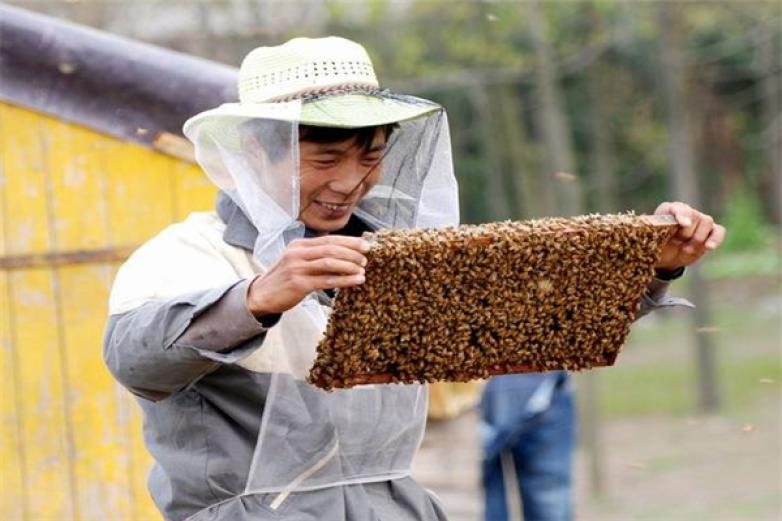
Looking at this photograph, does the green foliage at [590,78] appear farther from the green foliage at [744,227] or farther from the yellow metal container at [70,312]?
the yellow metal container at [70,312]

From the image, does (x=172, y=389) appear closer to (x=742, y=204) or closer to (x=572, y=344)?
(x=572, y=344)

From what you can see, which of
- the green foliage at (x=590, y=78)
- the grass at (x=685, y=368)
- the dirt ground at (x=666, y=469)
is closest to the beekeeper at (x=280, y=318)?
the green foliage at (x=590, y=78)

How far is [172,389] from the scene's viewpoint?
3.26 meters

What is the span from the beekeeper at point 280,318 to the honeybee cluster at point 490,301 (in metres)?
0.21

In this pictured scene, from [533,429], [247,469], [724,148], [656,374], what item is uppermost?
[247,469]

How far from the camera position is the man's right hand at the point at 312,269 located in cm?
292

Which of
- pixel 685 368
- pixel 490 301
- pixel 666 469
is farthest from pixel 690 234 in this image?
pixel 685 368

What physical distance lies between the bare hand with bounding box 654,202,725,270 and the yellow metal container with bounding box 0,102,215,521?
2365 millimetres

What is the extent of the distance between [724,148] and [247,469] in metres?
36.4

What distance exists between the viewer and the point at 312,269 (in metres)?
2.92

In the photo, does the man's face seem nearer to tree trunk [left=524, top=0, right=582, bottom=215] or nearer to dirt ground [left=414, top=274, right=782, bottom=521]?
dirt ground [left=414, top=274, right=782, bottom=521]

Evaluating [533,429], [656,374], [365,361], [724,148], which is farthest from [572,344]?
[724,148]

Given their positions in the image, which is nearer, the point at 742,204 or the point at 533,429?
the point at 533,429

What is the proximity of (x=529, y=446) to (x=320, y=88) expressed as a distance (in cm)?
502
